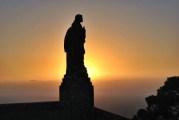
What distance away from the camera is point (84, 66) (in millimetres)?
23406

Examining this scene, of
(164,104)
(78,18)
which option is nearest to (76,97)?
(78,18)

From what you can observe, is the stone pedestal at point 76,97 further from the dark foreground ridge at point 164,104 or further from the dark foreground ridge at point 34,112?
the dark foreground ridge at point 164,104

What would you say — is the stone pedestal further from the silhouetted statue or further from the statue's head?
the statue's head

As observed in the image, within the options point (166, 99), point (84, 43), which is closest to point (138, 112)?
point (166, 99)

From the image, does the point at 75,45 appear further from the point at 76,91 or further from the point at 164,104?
the point at 164,104

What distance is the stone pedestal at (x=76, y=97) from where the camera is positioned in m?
22.6

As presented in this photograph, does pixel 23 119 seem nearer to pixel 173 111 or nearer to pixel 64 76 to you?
pixel 64 76

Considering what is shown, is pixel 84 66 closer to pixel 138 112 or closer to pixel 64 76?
pixel 64 76

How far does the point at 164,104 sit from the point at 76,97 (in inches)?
559

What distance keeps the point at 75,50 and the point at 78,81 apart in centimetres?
169

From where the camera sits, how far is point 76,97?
74.2 feet

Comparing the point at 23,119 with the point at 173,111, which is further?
the point at 173,111

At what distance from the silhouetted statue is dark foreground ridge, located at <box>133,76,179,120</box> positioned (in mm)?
12439

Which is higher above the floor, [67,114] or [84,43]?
→ [84,43]
